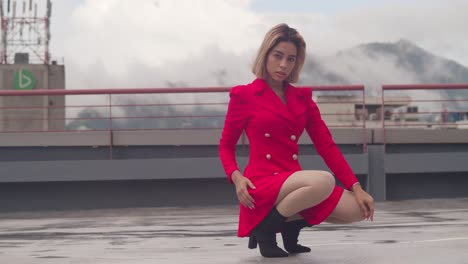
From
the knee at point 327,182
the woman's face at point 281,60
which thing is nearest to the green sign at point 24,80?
the woman's face at point 281,60

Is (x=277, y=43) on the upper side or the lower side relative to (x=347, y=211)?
upper

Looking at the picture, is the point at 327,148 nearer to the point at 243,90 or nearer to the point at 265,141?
the point at 265,141

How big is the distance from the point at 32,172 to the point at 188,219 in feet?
8.24

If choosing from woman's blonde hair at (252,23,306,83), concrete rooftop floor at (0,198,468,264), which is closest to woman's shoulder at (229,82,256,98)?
woman's blonde hair at (252,23,306,83)

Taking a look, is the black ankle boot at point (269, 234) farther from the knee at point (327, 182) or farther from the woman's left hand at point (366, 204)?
the woman's left hand at point (366, 204)

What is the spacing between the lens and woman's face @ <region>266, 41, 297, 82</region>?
3.77 meters

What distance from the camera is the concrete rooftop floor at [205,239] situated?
404 cm

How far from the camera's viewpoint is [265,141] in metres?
3.78

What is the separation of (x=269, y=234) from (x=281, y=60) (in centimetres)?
97

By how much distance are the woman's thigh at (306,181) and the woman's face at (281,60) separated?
0.57 meters

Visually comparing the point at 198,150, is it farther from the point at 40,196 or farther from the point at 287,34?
the point at 287,34

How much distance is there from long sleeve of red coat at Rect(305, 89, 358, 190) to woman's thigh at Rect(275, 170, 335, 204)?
205 mm

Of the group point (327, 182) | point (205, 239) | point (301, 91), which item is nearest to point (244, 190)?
point (327, 182)

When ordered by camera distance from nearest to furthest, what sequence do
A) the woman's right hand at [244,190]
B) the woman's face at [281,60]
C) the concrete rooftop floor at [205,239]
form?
the woman's right hand at [244,190], the woman's face at [281,60], the concrete rooftop floor at [205,239]
